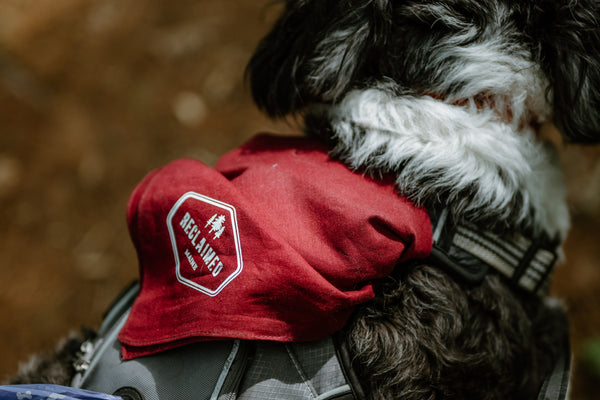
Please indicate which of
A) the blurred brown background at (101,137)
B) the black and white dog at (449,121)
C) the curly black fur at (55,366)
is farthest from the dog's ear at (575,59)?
the blurred brown background at (101,137)

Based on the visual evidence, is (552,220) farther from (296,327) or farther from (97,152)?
(97,152)

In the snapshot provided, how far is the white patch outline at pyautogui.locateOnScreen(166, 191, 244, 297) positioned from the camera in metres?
0.71

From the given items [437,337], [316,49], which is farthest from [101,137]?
[437,337]

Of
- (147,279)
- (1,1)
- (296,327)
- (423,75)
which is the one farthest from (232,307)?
(1,1)

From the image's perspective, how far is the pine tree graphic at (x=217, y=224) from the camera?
73cm

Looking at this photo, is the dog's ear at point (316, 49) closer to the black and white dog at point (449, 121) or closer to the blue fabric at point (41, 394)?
the black and white dog at point (449, 121)

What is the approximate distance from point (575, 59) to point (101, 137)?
1.98 m

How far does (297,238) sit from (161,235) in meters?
0.25

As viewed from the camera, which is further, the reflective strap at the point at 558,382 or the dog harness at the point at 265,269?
the reflective strap at the point at 558,382

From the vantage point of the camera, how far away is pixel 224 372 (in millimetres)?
727

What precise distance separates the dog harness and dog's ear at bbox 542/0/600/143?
261mm

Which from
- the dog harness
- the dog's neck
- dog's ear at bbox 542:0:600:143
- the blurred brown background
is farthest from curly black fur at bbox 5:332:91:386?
dog's ear at bbox 542:0:600:143

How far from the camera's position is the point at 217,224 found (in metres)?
0.74

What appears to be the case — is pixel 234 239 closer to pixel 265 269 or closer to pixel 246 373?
pixel 265 269
